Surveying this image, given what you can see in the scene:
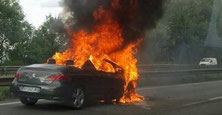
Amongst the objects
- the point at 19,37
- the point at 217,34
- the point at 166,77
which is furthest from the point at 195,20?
the point at 166,77

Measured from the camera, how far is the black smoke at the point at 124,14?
15664 mm

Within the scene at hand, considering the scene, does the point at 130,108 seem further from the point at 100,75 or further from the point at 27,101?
the point at 27,101

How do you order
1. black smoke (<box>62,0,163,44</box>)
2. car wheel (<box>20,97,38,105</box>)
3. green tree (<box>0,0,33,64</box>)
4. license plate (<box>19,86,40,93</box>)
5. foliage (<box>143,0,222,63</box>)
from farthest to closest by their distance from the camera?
green tree (<box>0,0,33,64</box>) < foliage (<box>143,0,222,63</box>) < black smoke (<box>62,0,163,44</box>) < car wheel (<box>20,97,38,105</box>) < license plate (<box>19,86,40,93</box>)

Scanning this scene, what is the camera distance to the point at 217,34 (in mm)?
52188

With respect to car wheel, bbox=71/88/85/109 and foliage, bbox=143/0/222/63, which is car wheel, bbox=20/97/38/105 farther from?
foliage, bbox=143/0/222/63

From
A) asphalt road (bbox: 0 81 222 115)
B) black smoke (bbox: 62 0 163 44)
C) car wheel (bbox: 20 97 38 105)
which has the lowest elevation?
asphalt road (bbox: 0 81 222 115)

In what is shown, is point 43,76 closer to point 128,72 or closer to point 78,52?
point 78,52

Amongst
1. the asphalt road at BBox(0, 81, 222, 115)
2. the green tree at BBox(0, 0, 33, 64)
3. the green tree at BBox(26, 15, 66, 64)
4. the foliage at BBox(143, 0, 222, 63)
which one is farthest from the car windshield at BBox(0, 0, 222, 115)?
the green tree at BBox(0, 0, 33, 64)

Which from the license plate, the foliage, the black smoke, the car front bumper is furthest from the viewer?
the foliage

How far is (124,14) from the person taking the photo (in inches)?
627

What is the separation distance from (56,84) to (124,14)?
5.60 meters

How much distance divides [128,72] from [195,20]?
42.2 m

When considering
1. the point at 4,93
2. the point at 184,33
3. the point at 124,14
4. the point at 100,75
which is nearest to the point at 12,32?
the point at 184,33

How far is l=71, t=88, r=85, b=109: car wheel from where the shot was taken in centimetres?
1156
